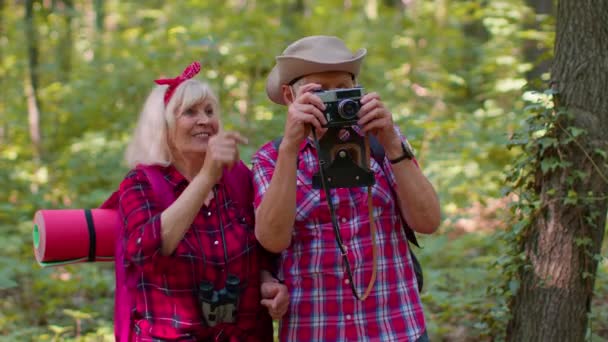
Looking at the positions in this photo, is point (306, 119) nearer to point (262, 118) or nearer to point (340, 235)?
point (340, 235)

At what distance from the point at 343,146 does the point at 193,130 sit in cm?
60

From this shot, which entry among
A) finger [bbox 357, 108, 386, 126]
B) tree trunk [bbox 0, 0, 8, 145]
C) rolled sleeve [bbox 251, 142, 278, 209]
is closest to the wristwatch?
finger [bbox 357, 108, 386, 126]

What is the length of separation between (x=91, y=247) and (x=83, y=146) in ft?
21.9

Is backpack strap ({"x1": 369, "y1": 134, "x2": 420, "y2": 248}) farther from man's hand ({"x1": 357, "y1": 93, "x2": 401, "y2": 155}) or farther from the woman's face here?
the woman's face

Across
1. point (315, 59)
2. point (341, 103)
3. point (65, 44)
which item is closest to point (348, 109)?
point (341, 103)

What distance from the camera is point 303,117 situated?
7.01 feet

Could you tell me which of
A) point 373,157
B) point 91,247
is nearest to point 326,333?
point 373,157

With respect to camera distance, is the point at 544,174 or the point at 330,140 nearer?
the point at 330,140

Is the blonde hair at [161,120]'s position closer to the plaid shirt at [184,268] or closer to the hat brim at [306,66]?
the plaid shirt at [184,268]

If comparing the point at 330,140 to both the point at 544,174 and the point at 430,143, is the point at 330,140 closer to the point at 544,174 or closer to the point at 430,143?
the point at 544,174

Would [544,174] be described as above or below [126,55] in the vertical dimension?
above

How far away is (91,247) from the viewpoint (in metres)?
2.58

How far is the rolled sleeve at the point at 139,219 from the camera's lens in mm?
2266

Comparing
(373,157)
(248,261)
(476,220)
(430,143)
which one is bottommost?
(476,220)
